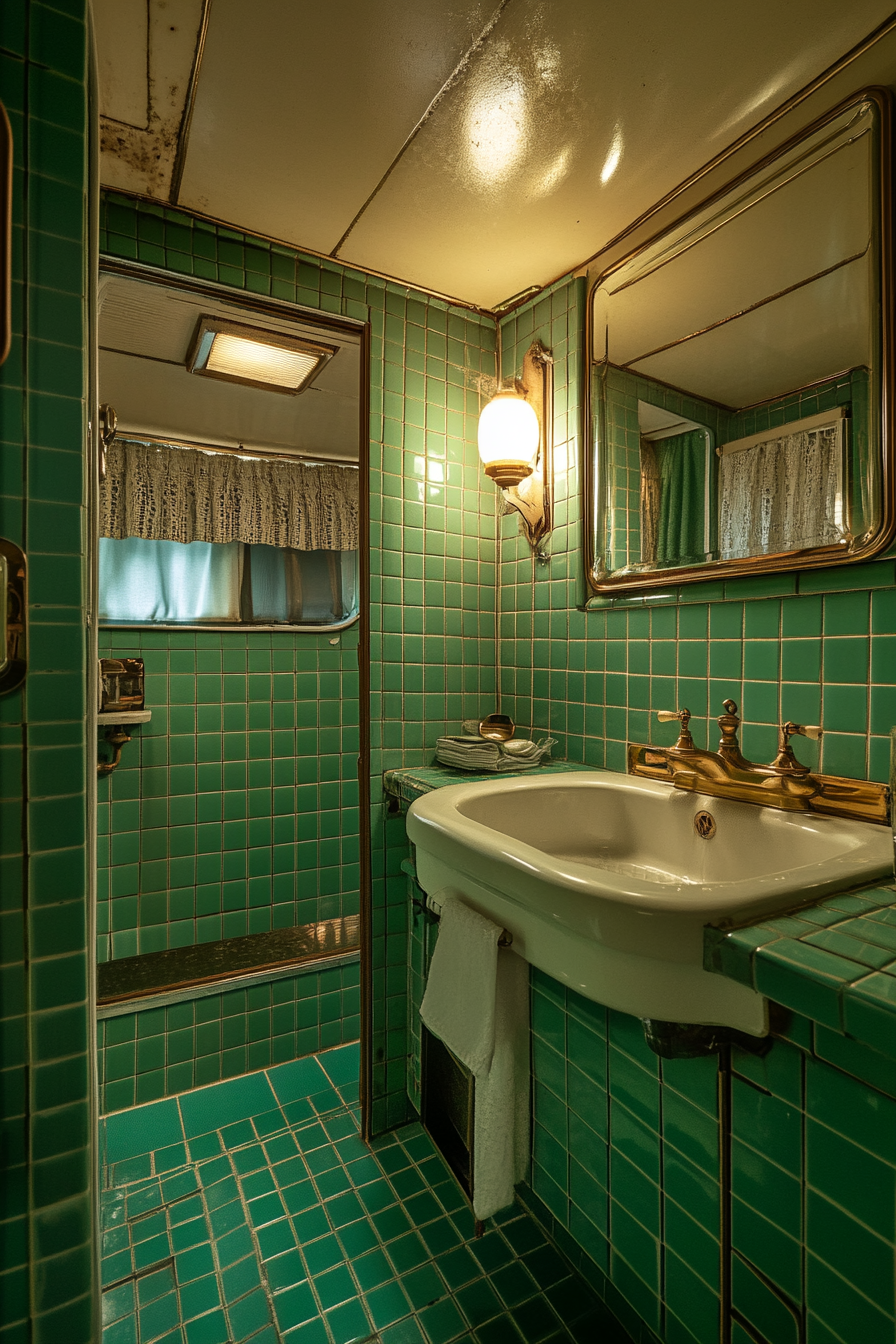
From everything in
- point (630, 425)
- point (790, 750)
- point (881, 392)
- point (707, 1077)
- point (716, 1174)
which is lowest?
point (716, 1174)

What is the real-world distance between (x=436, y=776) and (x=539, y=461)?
89cm

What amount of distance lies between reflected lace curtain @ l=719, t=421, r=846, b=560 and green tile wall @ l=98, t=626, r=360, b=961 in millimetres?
1618

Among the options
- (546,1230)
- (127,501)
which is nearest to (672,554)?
(546,1230)

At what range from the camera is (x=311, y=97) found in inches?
43.0

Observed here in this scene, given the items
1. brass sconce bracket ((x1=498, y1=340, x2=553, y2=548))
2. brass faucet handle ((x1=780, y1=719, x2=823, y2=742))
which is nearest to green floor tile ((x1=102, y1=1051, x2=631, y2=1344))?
Answer: brass faucet handle ((x1=780, y1=719, x2=823, y2=742))

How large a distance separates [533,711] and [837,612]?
0.82m

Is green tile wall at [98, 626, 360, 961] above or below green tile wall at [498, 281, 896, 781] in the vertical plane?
below

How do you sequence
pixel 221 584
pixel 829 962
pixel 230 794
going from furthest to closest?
pixel 221 584
pixel 230 794
pixel 829 962

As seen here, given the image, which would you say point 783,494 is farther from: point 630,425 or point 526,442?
point 526,442

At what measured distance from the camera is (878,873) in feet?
2.49

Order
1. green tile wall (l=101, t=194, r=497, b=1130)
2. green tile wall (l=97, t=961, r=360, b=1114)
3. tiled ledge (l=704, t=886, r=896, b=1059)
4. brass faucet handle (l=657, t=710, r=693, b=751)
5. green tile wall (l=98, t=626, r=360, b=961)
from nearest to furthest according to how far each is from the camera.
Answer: tiled ledge (l=704, t=886, r=896, b=1059)
brass faucet handle (l=657, t=710, r=693, b=751)
green tile wall (l=101, t=194, r=497, b=1130)
green tile wall (l=97, t=961, r=360, b=1114)
green tile wall (l=98, t=626, r=360, b=961)

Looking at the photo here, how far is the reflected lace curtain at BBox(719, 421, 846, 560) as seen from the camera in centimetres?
103

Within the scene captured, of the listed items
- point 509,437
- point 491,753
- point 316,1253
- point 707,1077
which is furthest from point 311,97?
point 316,1253

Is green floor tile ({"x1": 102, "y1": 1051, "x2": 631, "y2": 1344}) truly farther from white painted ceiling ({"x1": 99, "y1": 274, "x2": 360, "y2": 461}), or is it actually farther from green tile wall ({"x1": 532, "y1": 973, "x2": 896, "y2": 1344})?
white painted ceiling ({"x1": 99, "y1": 274, "x2": 360, "y2": 461})
